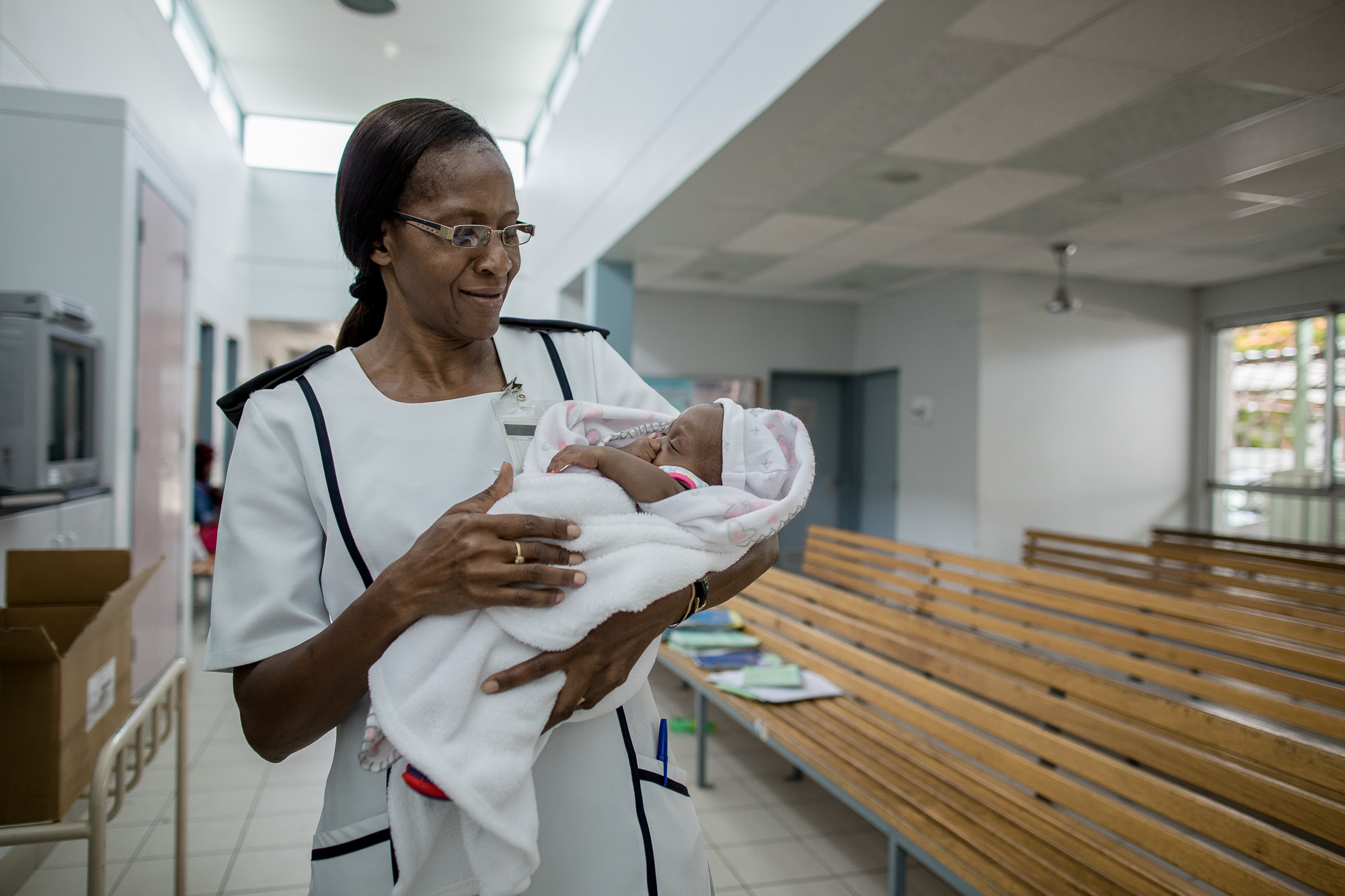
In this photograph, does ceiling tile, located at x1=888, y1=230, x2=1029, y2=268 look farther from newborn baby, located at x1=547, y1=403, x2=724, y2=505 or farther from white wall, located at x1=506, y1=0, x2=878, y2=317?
newborn baby, located at x1=547, y1=403, x2=724, y2=505

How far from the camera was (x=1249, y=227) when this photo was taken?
566cm

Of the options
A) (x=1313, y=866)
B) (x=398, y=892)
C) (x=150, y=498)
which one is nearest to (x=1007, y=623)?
(x=1313, y=866)

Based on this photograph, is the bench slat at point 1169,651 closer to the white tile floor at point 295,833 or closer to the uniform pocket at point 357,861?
the white tile floor at point 295,833

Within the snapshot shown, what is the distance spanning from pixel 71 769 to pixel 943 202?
5.21 meters

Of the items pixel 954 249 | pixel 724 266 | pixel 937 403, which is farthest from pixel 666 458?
pixel 937 403

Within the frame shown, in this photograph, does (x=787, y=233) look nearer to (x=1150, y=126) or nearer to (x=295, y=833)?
(x=1150, y=126)

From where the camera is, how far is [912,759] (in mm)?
2584

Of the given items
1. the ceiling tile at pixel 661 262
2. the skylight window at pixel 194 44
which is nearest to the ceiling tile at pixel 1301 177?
the ceiling tile at pixel 661 262

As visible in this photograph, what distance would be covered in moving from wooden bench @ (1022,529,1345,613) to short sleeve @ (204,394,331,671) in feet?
13.0

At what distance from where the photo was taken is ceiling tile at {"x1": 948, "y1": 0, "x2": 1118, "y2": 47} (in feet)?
9.16

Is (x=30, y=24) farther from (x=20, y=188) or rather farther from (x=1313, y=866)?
(x=1313, y=866)

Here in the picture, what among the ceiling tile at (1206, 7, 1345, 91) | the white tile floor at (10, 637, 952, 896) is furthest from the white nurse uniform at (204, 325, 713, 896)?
the ceiling tile at (1206, 7, 1345, 91)

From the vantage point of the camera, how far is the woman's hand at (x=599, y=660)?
78 centimetres

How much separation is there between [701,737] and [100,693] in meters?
2.36
